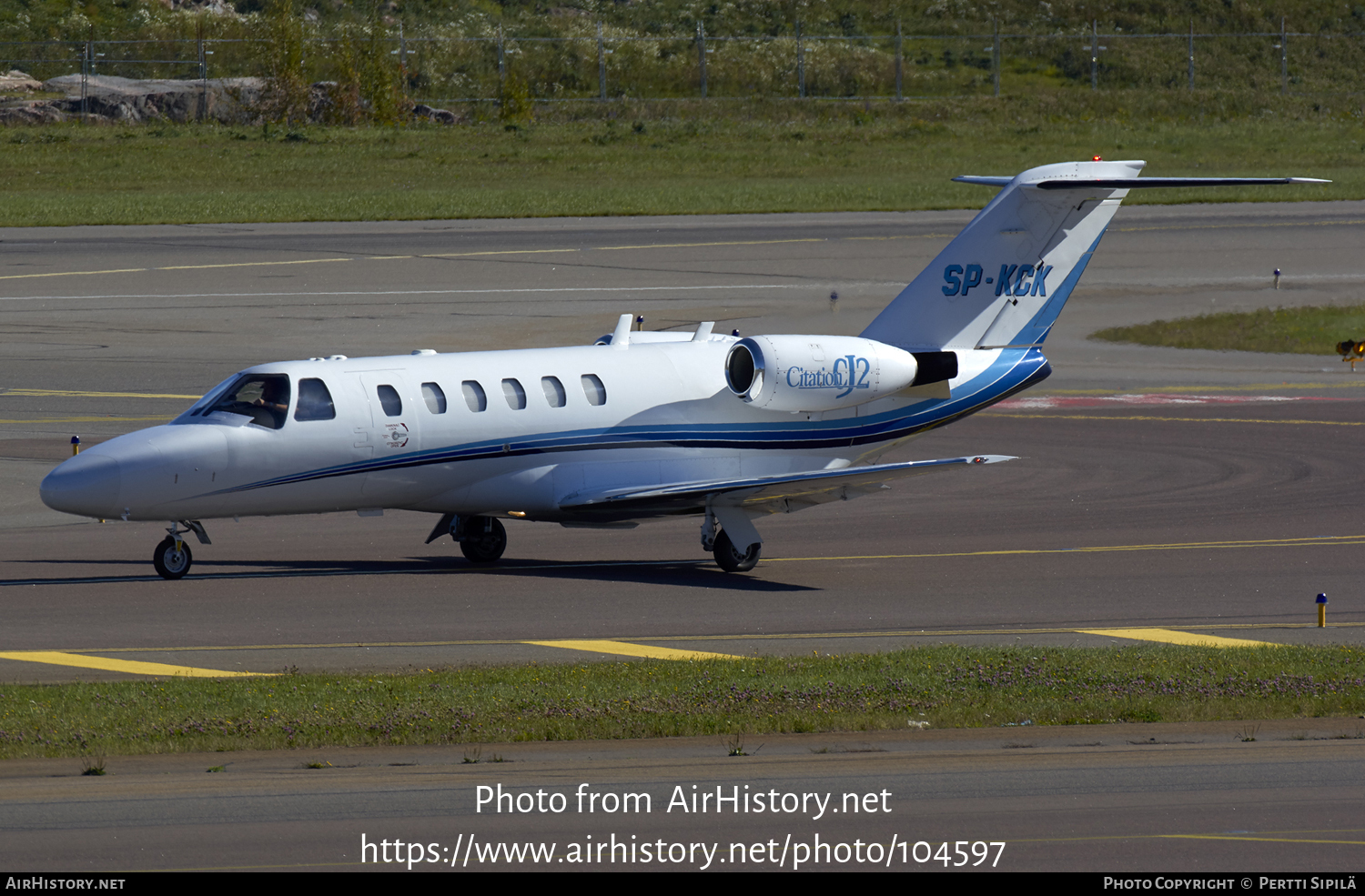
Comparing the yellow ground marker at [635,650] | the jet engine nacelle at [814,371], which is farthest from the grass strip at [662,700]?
the jet engine nacelle at [814,371]

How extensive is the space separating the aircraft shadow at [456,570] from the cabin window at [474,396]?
2.16 metres

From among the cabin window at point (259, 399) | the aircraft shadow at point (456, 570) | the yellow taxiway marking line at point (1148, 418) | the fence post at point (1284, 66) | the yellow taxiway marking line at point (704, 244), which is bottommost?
the aircraft shadow at point (456, 570)

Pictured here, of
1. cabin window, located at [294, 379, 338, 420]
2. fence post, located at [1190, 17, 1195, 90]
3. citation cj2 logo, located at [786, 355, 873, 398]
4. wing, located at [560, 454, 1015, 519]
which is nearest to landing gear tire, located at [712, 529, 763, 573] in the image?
wing, located at [560, 454, 1015, 519]

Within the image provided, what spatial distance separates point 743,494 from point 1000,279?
16.9 feet

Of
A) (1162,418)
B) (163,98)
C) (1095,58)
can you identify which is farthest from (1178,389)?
(163,98)

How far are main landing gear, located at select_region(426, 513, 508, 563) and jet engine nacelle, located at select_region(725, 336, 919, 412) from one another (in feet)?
12.1

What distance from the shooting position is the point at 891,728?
14.7 metres

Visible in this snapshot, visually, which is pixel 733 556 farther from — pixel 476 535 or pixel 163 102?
pixel 163 102

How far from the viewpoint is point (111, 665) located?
17094 millimetres

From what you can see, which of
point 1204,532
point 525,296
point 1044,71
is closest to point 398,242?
point 525,296

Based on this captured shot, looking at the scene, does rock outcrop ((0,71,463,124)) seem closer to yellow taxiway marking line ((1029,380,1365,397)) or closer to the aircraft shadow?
yellow taxiway marking line ((1029,380,1365,397))

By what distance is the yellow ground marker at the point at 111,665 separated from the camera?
1673cm

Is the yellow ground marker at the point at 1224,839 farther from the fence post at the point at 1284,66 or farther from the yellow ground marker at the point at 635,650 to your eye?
the fence post at the point at 1284,66

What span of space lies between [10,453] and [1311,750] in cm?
2271
